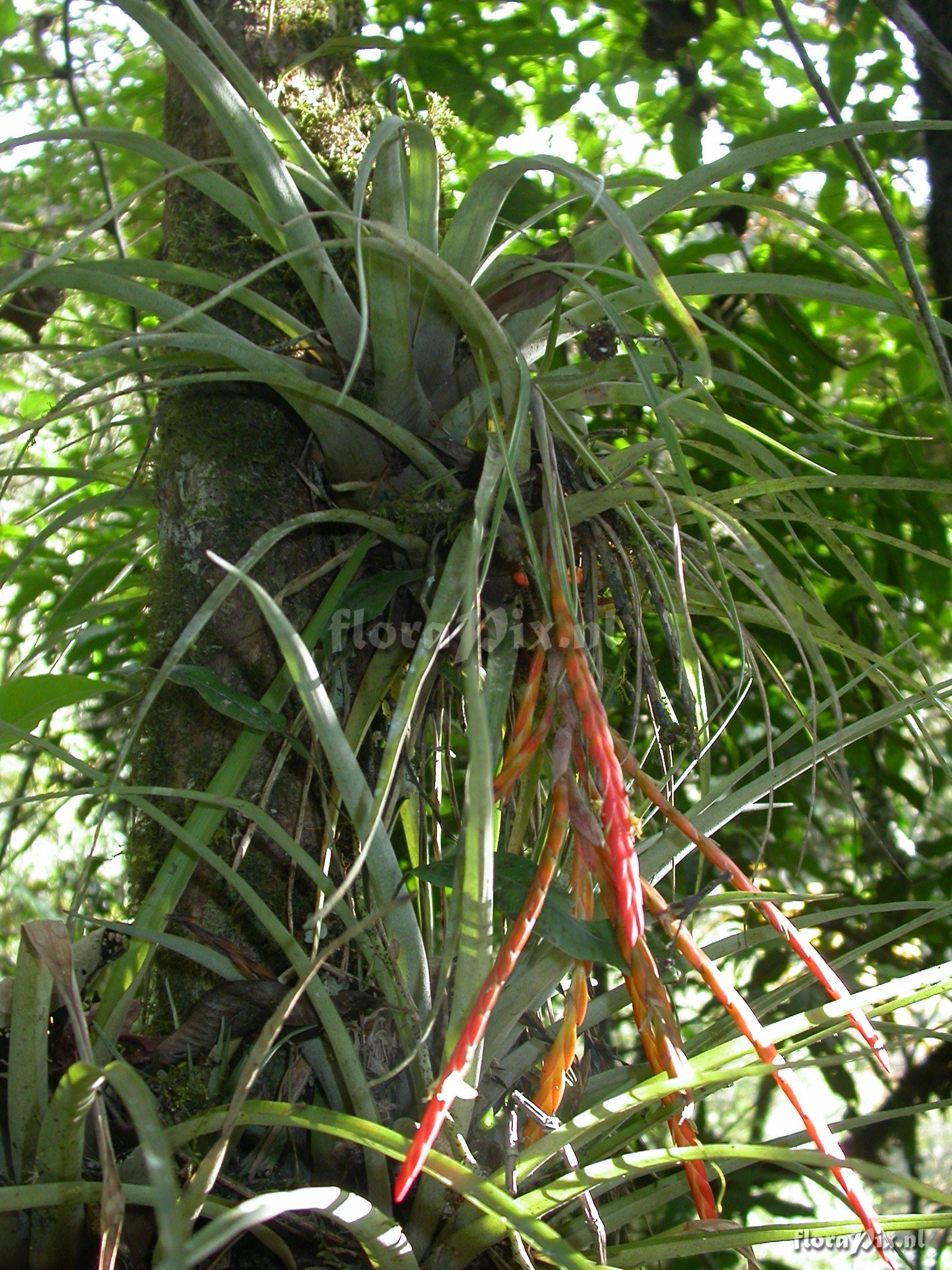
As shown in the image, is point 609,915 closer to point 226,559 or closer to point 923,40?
point 226,559

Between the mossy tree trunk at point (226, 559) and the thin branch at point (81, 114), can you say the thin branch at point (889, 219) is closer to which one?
the mossy tree trunk at point (226, 559)

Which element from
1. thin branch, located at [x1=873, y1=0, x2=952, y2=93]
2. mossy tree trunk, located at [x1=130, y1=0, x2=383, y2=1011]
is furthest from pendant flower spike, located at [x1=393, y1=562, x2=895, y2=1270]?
thin branch, located at [x1=873, y1=0, x2=952, y2=93]

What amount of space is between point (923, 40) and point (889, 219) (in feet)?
0.62

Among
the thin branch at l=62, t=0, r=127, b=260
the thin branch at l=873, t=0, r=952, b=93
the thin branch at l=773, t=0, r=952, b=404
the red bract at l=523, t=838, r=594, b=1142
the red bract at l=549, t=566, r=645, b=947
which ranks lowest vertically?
the red bract at l=523, t=838, r=594, b=1142

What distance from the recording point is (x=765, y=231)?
125cm

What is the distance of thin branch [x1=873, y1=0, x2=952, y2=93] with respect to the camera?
0.58m

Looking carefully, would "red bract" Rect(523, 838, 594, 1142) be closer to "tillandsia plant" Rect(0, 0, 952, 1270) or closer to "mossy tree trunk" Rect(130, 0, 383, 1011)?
"tillandsia plant" Rect(0, 0, 952, 1270)

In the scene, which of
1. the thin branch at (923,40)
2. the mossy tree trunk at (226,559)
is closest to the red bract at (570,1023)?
the mossy tree trunk at (226,559)

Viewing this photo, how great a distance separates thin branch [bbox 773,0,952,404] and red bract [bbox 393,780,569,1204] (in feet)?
1.00

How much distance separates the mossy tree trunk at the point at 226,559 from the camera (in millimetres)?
495

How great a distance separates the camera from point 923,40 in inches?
22.8

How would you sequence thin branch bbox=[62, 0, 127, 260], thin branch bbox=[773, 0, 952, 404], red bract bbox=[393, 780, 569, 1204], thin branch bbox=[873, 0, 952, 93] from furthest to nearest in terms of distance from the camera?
1. thin branch bbox=[62, 0, 127, 260]
2. thin branch bbox=[873, 0, 952, 93]
3. thin branch bbox=[773, 0, 952, 404]
4. red bract bbox=[393, 780, 569, 1204]

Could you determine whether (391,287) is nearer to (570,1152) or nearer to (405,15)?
(570,1152)

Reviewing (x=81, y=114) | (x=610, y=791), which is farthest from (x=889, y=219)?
(x=81, y=114)
